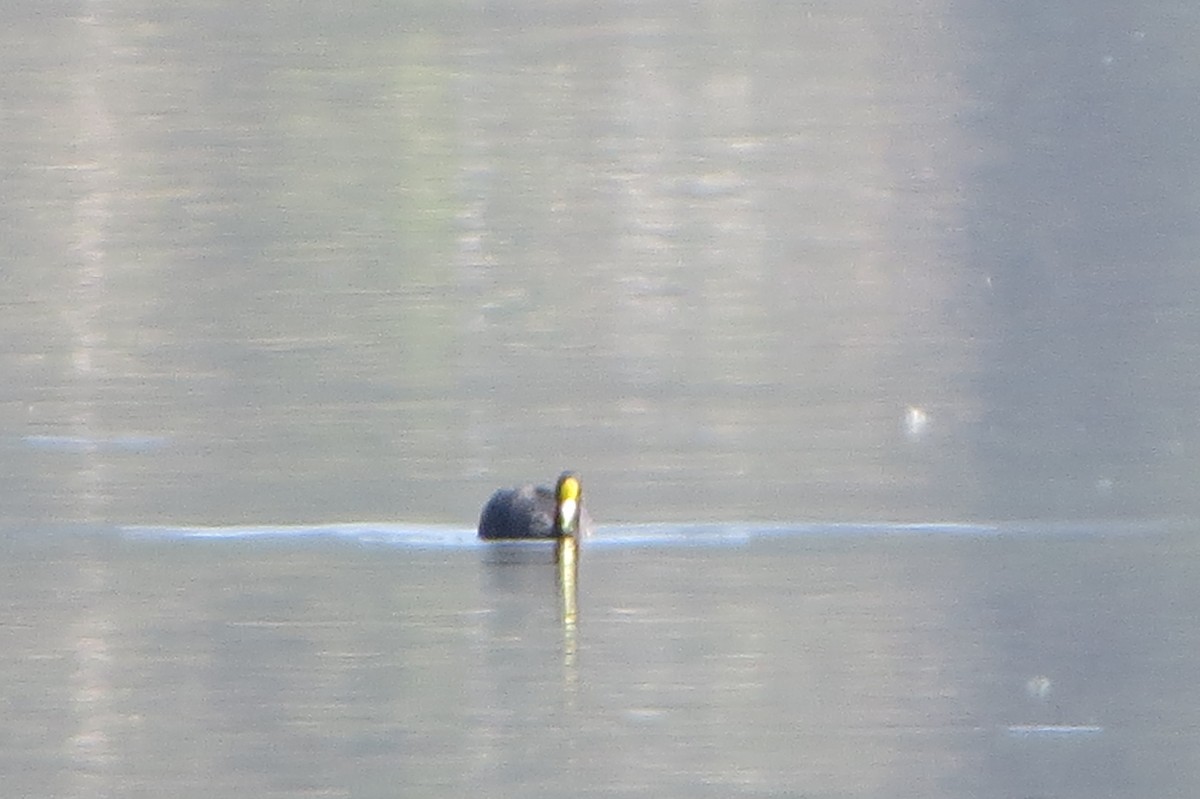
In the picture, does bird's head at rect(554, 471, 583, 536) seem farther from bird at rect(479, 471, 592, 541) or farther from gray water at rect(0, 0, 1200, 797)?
gray water at rect(0, 0, 1200, 797)

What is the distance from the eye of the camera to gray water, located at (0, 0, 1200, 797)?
9.64 metres

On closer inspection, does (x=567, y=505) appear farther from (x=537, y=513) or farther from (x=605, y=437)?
(x=605, y=437)

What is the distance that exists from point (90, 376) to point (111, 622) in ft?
19.1

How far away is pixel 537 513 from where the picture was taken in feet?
41.2

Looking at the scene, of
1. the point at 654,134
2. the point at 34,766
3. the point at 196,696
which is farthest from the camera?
the point at 654,134

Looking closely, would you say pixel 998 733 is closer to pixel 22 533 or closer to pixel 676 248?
pixel 22 533

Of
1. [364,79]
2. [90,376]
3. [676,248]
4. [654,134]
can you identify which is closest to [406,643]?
[90,376]

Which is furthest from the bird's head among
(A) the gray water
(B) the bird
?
(A) the gray water

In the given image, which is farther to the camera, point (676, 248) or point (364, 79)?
point (364, 79)

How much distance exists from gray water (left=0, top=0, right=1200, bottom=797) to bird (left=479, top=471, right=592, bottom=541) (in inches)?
5.1

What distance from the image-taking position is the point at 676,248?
74.4ft

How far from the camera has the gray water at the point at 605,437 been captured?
964cm

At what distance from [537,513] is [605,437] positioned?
2.48m

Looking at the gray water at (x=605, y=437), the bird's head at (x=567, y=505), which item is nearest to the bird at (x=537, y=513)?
the bird's head at (x=567, y=505)
